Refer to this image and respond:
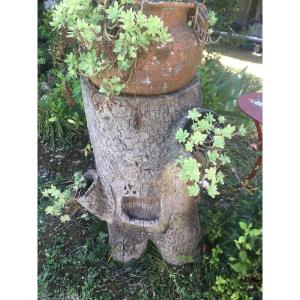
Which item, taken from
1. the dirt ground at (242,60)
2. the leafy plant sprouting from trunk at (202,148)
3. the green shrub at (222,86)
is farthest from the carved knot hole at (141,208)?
the dirt ground at (242,60)

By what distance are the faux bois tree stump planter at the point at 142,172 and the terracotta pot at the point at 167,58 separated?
0.22 feet

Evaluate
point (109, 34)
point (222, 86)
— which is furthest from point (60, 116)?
point (109, 34)

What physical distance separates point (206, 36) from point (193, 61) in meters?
0.15

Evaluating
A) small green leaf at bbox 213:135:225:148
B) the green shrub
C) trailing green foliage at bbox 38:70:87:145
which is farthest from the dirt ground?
small green leaf at bbox 213:135:225:148

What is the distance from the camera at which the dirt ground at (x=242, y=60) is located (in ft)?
13.0

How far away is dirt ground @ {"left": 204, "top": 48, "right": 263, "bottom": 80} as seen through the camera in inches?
156

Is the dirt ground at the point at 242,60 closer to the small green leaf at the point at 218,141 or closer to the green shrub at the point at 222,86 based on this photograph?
the green shrub at the point at 222,86

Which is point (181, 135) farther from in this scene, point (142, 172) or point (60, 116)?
point (60, 116)

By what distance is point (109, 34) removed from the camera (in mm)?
1530

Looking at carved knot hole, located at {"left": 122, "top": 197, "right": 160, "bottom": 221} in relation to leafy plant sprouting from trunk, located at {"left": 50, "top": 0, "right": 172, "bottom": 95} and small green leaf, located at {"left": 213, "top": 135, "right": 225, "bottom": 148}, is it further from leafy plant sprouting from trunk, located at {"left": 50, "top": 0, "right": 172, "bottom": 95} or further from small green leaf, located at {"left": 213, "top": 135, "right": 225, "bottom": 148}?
leafy plant sprouting from trunk, located at {"left": 50, "top": 0, "right": 172, "bottom": 95}

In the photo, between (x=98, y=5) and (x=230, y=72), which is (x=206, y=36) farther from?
(x=230, y=72)
